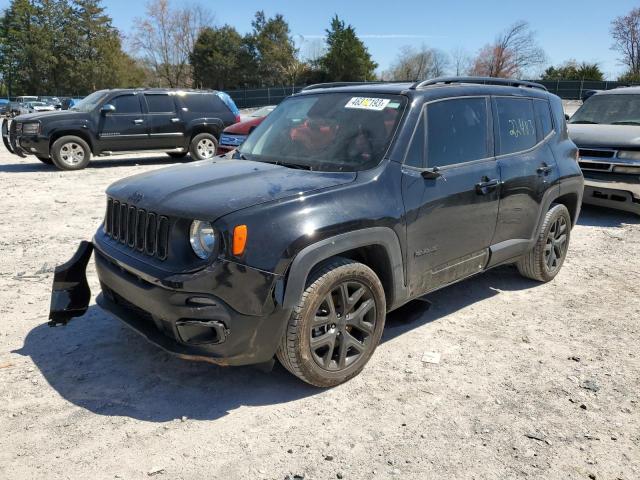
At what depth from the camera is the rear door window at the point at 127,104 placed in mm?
12619

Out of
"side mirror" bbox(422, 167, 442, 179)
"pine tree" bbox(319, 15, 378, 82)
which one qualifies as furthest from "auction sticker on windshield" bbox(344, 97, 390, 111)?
"pine tree" bbox(319, 15, 378, 82)

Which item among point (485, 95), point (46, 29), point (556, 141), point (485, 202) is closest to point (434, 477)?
point (485, 202)

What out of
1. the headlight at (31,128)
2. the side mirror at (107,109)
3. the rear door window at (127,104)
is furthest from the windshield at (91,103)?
the headlight at (31,128)

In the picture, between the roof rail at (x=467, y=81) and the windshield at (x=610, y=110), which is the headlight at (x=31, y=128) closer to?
the roof rail at (x=467, y=81)

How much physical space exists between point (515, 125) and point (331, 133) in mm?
1774

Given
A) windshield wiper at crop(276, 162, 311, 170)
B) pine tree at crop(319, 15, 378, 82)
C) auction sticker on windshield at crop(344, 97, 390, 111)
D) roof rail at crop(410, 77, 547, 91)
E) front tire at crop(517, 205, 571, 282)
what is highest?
pine tree at crop(319, 15, 378, 82)

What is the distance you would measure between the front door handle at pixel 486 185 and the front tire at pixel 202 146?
10356mm

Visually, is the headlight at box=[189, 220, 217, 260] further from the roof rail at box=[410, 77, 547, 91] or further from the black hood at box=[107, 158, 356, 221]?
the roof rail at box=[410, 77, 547, 91]

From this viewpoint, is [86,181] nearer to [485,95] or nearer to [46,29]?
[485,95]

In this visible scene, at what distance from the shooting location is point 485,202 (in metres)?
4.17

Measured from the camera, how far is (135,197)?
339cm

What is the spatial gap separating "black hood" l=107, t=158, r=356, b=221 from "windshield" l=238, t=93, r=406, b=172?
19 cm

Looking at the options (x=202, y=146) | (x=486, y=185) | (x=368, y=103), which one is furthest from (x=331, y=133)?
(x=202, y=146)

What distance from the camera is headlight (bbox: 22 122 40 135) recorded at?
38.8 ft
